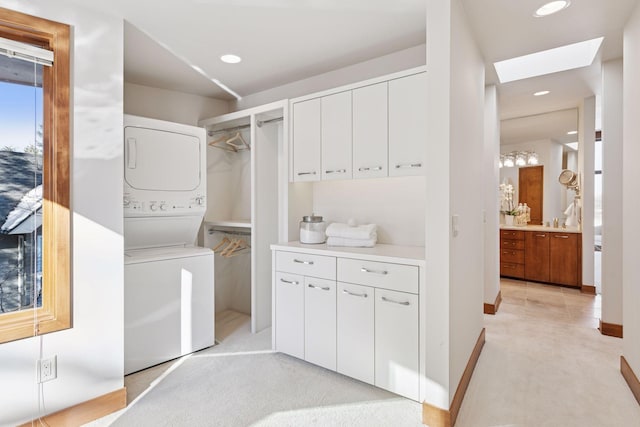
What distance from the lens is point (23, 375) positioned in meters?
1.82

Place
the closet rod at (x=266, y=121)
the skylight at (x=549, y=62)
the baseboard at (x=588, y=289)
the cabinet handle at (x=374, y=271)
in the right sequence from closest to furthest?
the cabinet handle at (x=374, y=271) < the skylight at (x=549, y=62) < the closet rod at (x=266, y=121) < the baseboard at (x=588, y=289)

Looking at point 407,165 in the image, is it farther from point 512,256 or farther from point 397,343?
point 512,256

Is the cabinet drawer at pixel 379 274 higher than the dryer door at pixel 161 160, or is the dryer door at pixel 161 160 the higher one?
the dryer door at pixel 161 160

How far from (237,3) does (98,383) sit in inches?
94.5

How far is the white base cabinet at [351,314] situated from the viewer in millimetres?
2164

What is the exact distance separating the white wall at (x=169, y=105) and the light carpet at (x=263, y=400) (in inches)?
95.0

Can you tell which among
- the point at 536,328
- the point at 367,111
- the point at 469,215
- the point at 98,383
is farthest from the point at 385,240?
the point at 98,383

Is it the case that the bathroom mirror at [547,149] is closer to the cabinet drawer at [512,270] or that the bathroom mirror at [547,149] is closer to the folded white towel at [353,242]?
the cabinet drawer at [512,270]

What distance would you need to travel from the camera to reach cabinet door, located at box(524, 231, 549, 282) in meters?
5.21

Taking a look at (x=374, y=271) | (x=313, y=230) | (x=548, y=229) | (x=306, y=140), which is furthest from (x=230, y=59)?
(x=548, y=229)

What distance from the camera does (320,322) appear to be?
8.45 feet

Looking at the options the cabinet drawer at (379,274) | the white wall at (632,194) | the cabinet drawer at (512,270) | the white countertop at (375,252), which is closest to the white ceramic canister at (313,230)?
the white countertop at (375,252)

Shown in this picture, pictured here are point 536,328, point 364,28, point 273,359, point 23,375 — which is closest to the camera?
point 23,375

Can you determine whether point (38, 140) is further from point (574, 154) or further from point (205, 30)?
point (574, 154)
